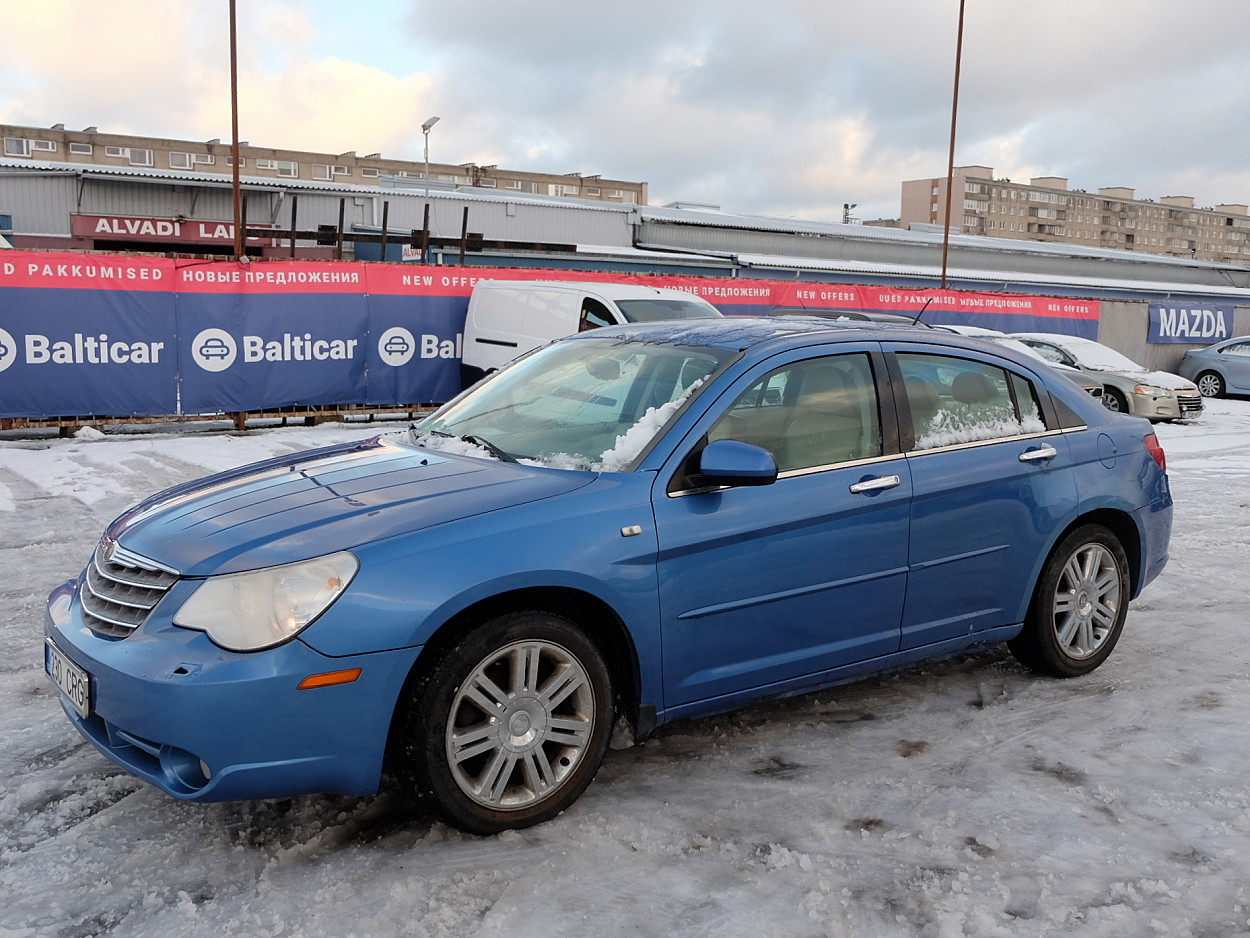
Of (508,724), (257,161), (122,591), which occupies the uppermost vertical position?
(257,161)

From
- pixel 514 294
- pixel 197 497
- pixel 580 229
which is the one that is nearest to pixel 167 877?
pixel 197 497

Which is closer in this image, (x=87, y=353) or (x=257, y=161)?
(x=87, y=353)

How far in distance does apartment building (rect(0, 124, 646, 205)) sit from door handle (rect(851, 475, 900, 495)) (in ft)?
190

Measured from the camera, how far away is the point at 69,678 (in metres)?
3.20

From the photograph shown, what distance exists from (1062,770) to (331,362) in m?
11.7

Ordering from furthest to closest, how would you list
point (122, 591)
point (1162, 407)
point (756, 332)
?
point (1162, 407)
point (756, 332)
point (122, 591)

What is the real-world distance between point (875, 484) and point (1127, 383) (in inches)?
564

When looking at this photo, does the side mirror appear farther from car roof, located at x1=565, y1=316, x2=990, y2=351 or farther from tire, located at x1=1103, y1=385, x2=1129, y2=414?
tire, located at x1=1103, y1=385, x2=1129, y2=414

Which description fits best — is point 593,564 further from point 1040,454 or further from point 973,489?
point 1040,454

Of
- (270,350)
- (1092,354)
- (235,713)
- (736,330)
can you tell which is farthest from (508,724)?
(1092,354)

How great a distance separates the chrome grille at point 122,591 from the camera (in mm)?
3029

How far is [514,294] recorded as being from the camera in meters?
13.8

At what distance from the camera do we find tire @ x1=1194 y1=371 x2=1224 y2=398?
2177cm

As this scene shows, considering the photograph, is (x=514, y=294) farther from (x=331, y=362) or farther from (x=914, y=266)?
(x=914, y=266)
